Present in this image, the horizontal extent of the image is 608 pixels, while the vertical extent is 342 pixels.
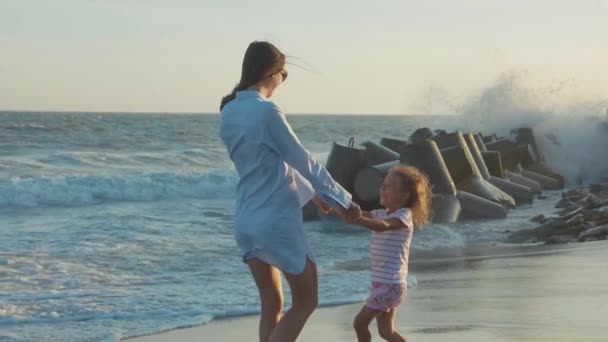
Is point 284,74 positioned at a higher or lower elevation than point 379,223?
higher

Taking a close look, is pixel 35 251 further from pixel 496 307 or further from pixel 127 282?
pixel 496 307

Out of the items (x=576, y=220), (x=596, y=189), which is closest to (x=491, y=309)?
(x=576, y=220)

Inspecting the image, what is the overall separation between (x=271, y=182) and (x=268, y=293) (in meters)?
0.49

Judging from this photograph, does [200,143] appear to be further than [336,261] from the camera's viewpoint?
Yes

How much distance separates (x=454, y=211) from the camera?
15.9 m

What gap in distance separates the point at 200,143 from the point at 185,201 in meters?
25.5

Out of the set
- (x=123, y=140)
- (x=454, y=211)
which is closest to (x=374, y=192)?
(x=454, y=211)

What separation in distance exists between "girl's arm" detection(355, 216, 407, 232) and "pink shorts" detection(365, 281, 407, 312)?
0.30 metres

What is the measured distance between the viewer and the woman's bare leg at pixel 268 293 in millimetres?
4453

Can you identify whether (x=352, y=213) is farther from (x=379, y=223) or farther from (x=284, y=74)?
(x=284, y=74)

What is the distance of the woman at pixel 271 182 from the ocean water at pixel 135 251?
2.74m

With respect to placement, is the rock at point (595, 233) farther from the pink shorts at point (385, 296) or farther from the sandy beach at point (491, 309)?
the pink shorts at point (385, 296)

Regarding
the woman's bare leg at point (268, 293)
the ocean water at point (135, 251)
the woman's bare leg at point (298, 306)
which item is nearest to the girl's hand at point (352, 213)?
the woman's bare leg at point (298, 306)

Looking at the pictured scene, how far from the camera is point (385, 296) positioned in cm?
505
